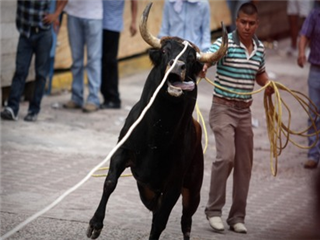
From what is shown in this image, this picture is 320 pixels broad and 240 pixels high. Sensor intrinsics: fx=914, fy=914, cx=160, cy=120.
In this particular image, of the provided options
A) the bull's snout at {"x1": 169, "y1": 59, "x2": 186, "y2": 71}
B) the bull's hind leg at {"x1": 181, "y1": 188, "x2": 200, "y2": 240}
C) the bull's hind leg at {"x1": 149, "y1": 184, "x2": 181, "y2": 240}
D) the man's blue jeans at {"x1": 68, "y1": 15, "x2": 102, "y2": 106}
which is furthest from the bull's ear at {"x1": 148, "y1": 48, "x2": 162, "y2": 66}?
the man's blue jeans at {"x1": 68, "y1": 15, "x2": 102, "y2": 106}

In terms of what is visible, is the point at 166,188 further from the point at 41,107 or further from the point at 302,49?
the point at 41,107

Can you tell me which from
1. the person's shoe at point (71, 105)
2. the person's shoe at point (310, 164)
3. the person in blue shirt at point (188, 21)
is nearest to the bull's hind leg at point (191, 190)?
the person in blue shirt at point (188, 21)

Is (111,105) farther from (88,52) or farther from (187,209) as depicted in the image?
(187,209)

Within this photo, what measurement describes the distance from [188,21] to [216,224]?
11.4 ft

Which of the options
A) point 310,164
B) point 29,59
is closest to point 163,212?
point 310,164

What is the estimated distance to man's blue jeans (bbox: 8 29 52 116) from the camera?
12156 millimetres

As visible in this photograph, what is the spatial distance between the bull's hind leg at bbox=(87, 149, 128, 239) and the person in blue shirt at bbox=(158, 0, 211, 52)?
430 cm

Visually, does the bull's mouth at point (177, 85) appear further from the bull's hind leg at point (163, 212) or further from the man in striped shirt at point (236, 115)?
the man in striped shirt at point (236, 115)

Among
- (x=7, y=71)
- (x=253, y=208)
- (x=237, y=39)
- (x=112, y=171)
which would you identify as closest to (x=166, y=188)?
(x=112, y=171)

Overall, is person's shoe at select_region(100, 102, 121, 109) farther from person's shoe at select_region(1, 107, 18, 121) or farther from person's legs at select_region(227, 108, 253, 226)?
person's legs at select_region(227, 108, 253, 226)

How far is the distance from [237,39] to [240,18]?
0.66 feet

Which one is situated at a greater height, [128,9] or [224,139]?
[224,139]

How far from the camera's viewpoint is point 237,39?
8477 millimetres

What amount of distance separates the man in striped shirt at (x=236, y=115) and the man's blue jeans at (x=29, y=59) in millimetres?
4305
